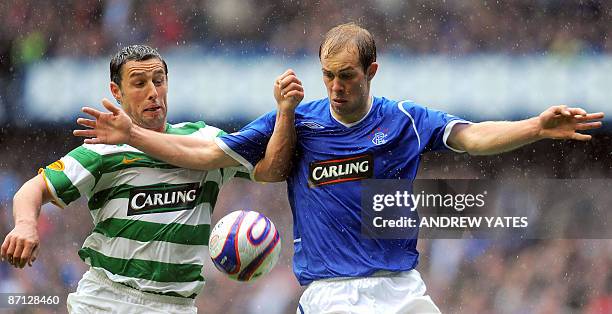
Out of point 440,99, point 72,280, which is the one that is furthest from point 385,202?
point 72,280

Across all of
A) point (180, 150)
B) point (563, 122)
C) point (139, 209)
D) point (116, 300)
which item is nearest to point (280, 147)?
point (180, 150)

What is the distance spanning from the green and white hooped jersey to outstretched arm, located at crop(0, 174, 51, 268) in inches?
3.1

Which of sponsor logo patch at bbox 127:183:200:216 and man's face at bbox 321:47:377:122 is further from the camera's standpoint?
sponsor logo patch at bbox 127:183:200:216

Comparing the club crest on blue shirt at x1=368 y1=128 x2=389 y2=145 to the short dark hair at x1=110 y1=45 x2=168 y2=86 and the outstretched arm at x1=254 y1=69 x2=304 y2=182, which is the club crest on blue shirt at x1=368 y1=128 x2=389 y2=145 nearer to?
the outstretched arm at x1=254 y1=69 x2=304 y2=182

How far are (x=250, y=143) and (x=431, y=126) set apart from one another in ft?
3.14

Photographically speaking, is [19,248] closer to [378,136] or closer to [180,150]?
[180,150]

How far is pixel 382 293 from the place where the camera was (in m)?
5.26

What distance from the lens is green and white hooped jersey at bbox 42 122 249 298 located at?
228 inches

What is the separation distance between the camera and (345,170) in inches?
213

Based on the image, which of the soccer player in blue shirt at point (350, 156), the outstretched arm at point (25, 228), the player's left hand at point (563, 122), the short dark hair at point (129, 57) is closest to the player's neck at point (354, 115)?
the soccer player in blue shirt at point (350, 156)

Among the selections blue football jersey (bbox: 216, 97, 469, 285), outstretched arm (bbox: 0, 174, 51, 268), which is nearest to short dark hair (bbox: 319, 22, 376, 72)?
blue football jersey (bbox: 216, 97, 469, 285)

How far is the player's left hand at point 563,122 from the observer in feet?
16.4

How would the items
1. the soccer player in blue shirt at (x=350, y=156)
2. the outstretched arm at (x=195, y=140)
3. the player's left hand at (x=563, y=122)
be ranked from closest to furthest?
the player's left hand at (x=563, y=122), the soccer player in blue shirt at (x=350, y=156), the outstretched arm at (x=195, y=140)

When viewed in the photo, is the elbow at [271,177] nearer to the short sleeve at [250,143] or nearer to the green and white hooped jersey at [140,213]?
the short sleeve at [250,143]
